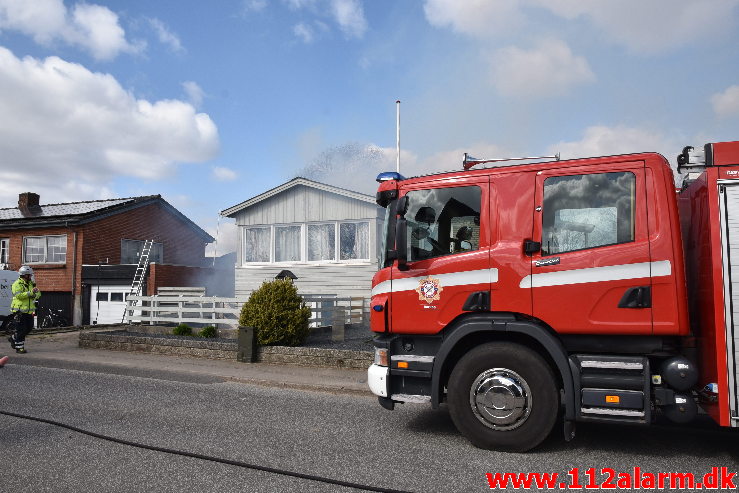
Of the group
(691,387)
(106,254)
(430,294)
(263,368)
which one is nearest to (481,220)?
(430,294)

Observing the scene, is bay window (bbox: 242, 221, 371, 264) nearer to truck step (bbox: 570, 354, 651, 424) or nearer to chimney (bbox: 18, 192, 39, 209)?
truck step (bbox: 570, 354, 651, 424)

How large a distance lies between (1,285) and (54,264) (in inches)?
205

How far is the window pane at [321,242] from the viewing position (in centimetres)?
2083

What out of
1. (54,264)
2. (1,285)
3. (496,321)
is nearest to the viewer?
(496,321)

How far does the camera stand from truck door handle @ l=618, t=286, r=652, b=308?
4836mm

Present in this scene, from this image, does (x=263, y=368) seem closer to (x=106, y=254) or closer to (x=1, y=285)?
(x=1, y=285)

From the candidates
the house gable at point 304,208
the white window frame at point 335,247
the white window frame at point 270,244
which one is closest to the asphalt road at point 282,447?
the white window frame at point 335,247

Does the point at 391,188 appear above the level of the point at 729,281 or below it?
above

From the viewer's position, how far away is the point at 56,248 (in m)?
28.8

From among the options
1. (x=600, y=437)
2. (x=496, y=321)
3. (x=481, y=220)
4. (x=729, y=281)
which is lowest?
(x=600, y=437)

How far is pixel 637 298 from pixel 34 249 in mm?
31485

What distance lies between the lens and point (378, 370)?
228 inches

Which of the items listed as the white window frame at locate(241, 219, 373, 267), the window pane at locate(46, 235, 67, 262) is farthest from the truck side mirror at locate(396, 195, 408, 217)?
the window pane at locate(46, 235, 67, 262)

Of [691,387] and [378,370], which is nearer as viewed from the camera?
[691,387]
